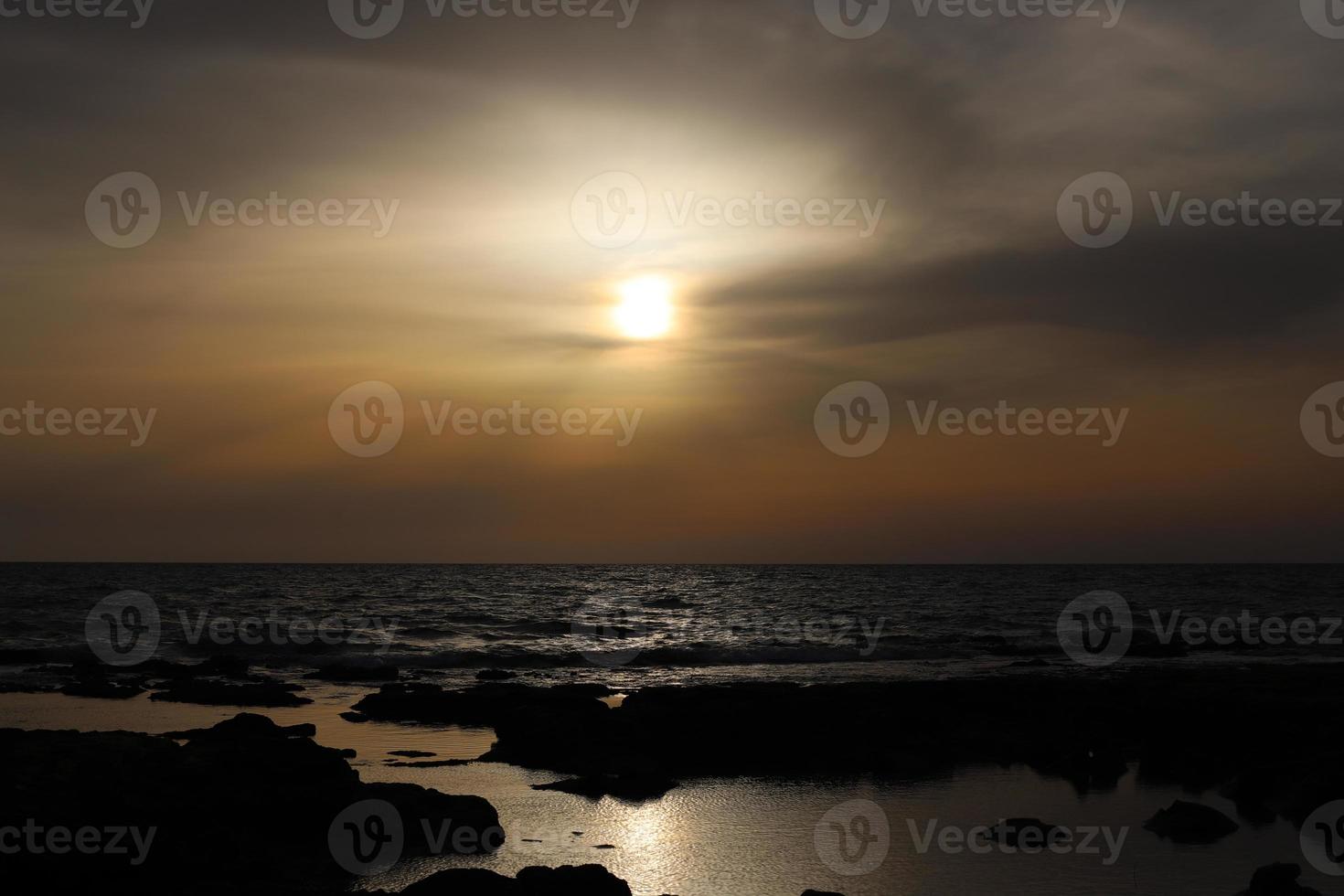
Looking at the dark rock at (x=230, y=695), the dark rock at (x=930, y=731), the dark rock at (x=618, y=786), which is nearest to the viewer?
the dark rock at (x=618, y=786)

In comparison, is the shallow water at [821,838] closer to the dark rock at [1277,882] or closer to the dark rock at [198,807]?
the dark rock at [1277,882]

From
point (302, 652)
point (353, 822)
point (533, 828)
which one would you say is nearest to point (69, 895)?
point (353, 822)

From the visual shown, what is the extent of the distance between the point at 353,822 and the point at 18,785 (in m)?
4.40

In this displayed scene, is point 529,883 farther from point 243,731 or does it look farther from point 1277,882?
point 243,731

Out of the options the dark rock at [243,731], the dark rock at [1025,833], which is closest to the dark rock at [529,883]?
the dark rock at [1025,833]

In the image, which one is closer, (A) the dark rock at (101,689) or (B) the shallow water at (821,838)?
(B) the shallow water at (821,838)

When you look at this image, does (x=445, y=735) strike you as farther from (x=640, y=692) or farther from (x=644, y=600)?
(x=644, y=600)

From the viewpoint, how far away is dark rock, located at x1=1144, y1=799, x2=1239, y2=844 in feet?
48.5

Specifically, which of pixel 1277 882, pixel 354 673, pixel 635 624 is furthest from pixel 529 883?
pixel 635 624

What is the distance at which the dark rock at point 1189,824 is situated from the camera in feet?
48.5

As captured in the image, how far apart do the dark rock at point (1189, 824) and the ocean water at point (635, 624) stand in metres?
22.2

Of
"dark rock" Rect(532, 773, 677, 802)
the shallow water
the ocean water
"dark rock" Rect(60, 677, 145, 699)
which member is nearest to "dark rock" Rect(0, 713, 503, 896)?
the shallow water

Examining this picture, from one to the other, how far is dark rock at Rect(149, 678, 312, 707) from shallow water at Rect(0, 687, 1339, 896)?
334 inches

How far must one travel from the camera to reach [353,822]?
14.5m
